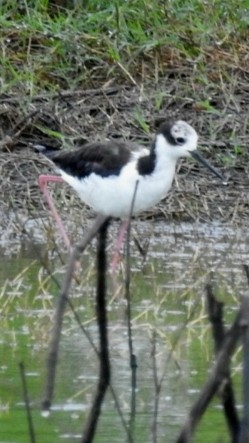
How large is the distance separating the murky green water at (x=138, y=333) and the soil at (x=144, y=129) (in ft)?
1.51

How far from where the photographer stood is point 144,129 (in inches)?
417

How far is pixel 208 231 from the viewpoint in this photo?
9406 millimetres

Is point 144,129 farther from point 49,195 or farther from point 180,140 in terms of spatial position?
point 180,140

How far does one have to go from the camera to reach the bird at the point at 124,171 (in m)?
8.30

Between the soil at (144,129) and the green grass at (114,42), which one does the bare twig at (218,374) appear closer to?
the soil at (144,129)

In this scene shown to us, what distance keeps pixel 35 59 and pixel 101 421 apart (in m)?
6.39

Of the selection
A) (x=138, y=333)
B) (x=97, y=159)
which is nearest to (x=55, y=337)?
(x=138, y=333)

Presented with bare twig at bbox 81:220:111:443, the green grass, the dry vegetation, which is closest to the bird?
the dry vegetation

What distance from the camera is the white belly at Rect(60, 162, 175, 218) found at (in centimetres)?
823

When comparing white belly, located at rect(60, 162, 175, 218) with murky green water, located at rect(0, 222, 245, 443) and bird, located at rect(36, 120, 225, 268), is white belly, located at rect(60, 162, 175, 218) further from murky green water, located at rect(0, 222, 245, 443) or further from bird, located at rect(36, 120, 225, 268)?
murky green water, located at rect(0, 222, 245, 443)

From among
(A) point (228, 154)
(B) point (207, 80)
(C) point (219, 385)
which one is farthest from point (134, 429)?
(B) point (207, 80)

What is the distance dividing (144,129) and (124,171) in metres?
2.22

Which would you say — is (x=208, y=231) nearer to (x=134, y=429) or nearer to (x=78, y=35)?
(x=78, y=35)

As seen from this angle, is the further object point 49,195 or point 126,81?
point 126,81
